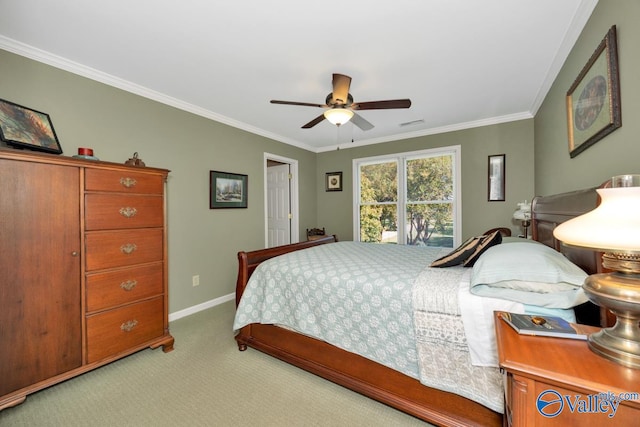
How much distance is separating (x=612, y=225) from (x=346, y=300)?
130cm

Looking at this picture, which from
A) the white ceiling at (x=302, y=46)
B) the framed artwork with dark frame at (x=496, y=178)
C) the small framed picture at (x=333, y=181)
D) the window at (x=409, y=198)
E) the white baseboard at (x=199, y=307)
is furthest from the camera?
the small framed picture at (x=333, y=181)

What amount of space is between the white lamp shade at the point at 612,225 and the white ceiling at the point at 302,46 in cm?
154

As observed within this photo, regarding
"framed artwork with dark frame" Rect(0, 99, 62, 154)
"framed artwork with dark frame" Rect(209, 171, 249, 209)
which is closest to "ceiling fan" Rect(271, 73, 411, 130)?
"framed artwork with dark frame" Rect(209, 171, 249, 209)

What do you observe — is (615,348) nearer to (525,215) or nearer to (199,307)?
(525,215)

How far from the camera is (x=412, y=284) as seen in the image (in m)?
1.53

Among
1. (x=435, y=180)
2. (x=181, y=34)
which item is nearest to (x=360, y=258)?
(x=181, y=34)

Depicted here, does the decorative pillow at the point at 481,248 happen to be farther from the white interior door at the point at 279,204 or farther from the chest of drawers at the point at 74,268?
the white interior door at the point at 279,204

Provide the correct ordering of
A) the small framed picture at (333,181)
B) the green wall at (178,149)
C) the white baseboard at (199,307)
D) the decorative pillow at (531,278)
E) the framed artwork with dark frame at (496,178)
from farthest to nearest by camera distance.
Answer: the small framed picture at (333,181)
the framed artwork with dark frame at (496,178)
the white baseboard at (199,307)
the green wall at (178,149)
the decorative pillow at (531,278)

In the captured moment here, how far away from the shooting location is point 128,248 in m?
2.07

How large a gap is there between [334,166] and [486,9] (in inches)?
141

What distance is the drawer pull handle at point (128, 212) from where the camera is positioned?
2.05m

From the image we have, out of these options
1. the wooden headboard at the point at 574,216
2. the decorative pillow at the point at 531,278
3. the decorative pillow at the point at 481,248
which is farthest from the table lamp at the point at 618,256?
the decorative pillow at the point at 481,248

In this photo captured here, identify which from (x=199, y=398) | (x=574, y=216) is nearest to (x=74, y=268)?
(x=199, y=398)

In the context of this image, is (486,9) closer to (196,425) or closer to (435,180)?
(435,180)
